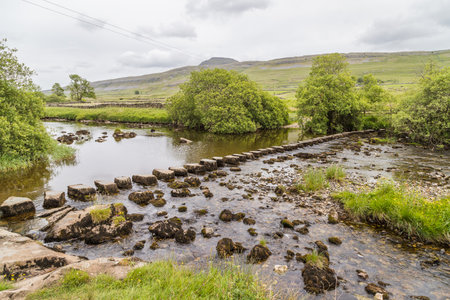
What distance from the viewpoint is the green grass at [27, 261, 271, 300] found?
16.4ft

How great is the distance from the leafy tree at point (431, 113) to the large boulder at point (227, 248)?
29550 mm

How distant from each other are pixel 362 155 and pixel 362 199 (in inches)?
620

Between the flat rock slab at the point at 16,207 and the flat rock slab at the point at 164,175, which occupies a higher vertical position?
the flat rock slab at the point at 16,207

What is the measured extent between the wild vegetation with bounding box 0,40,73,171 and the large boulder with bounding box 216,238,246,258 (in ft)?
60.0

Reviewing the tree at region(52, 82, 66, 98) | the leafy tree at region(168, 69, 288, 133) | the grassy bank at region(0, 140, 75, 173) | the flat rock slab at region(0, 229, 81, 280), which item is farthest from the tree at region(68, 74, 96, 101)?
the flat rock slab at region(0, 229, 81, 280)

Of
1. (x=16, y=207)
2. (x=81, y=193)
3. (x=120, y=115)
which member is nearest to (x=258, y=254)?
(x=81, y=193)

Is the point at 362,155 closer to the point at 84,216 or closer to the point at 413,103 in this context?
the point at 413,103

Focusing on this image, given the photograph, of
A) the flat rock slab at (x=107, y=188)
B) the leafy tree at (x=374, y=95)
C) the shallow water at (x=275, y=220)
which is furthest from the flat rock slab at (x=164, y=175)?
the leafy tree at (x=374, y=95)

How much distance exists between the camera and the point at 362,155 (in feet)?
83.5

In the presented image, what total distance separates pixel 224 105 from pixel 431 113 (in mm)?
28160

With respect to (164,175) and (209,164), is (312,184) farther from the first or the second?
(164,175)

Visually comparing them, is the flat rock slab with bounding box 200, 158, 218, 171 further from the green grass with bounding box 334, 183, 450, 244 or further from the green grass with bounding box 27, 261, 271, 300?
the green grass with bounding box 27, 261, 271, 300

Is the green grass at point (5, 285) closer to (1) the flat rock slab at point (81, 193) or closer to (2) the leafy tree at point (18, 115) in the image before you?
(1) the flat rock slab at point (81, 193)

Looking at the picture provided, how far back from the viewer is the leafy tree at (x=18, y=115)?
18.5 metres
